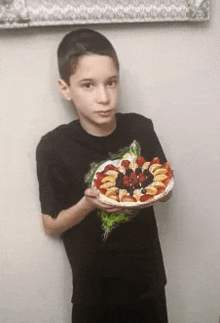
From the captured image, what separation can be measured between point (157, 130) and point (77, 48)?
399 mm

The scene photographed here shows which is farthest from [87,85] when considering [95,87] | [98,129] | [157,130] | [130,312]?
[130,312]

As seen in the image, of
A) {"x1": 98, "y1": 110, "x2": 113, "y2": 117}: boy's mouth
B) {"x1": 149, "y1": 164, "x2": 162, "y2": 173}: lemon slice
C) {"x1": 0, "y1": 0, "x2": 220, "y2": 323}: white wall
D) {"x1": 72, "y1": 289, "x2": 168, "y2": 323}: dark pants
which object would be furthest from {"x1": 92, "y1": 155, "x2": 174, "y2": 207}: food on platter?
{"x1": 72, "y1": 289, "x2": 168, "y2": 323}: dark pants

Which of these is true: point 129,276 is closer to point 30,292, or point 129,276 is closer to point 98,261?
point 98,261

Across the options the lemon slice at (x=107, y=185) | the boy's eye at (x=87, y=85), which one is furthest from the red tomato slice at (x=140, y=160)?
the boy's eye at (x=87, y=85)

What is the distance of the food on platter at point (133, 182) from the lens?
0.96m

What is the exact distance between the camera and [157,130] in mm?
1277

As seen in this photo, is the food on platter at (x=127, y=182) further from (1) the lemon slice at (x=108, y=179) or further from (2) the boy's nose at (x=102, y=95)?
(2) the boy's nose at (x=102, y=95)

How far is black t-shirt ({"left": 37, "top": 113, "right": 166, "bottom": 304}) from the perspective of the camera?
109 cm

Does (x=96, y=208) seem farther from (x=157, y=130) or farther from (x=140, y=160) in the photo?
(x=157, y=130)

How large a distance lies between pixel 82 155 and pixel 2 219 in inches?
12.6

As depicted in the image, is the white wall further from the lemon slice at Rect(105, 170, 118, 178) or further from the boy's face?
the lemon slice at Rect(105, 170, 118, 178)

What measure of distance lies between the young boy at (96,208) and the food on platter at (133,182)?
0.20 ft

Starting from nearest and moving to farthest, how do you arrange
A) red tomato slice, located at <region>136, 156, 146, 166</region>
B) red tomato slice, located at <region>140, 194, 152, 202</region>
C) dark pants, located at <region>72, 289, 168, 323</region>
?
red tomato slice, located at <region>140, 194, 152, 202</region>
red tomato slice, located at <region>136, 156, 146, 166</region>
dark pants, located at <region>72, 289, 168, 323</region>

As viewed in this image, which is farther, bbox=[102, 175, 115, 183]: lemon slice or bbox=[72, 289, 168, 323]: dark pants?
bbox=[72, 289, 168, 323]: dark pants
